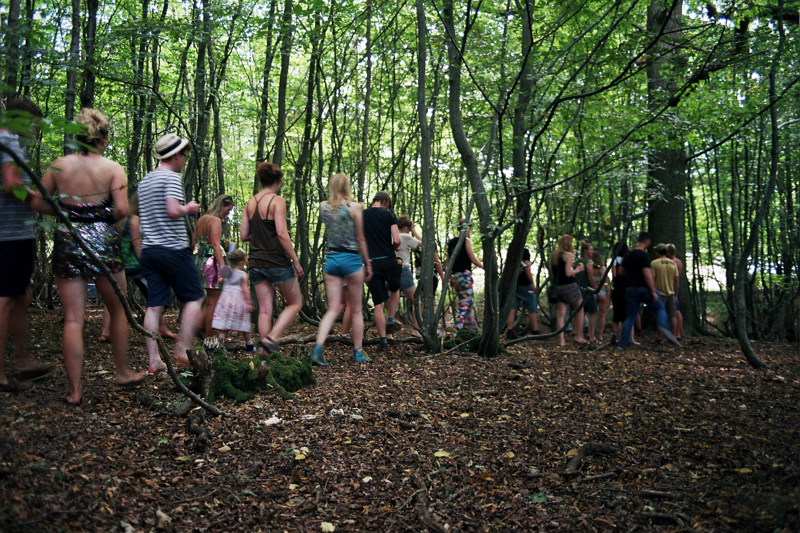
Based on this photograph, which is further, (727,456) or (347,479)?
(727,456)

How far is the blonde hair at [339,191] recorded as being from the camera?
5.54m

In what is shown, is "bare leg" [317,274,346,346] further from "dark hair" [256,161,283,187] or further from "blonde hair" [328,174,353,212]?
"dark hair" [256,161,283,187]

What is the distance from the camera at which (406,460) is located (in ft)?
10.8

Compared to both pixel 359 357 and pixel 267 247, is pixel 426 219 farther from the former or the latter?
pixel 267 247

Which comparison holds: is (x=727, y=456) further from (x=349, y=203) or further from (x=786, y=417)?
(x=349, y=203)

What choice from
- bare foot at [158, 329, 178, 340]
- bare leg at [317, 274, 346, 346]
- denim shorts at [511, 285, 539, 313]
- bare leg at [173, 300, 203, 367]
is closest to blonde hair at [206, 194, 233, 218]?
bare foot at [158, 329, 178, 340]

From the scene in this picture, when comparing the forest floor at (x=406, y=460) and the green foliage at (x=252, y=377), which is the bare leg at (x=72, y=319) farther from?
the green foliage at (x=252, y=377)

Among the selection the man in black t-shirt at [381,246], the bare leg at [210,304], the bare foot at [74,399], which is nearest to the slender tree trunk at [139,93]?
the bare leg at [210,304]

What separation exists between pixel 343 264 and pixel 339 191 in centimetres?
72

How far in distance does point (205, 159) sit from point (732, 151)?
30.5 ft

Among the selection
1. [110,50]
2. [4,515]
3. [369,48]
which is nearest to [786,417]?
[4,515]

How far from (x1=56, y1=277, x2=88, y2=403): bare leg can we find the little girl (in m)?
2.50

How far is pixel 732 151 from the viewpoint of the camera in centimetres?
1041

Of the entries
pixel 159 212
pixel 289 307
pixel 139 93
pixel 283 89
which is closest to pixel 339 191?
pixel 289 307
